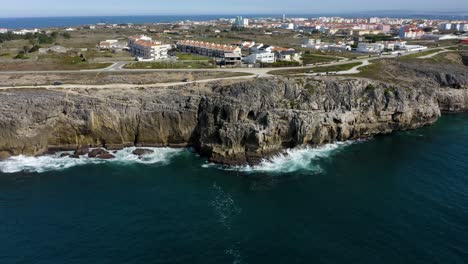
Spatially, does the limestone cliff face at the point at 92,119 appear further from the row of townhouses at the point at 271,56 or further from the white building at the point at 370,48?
the white building at the point at 370,48

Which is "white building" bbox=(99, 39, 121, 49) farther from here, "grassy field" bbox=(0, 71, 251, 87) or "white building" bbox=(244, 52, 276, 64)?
"white building" bbox=(244, 52, 276, 64)

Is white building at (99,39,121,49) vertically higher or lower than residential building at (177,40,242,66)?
higher

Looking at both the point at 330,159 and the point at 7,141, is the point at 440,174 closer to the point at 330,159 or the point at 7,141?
the point at 330,159

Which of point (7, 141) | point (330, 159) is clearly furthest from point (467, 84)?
point (7, 141)

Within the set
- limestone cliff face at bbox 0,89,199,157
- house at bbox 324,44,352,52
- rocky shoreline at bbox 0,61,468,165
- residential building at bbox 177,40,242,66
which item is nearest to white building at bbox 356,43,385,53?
house at bbox 324,44,352,52

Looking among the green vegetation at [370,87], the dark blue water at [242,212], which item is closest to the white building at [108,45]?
the dark blue water at [242,212]
